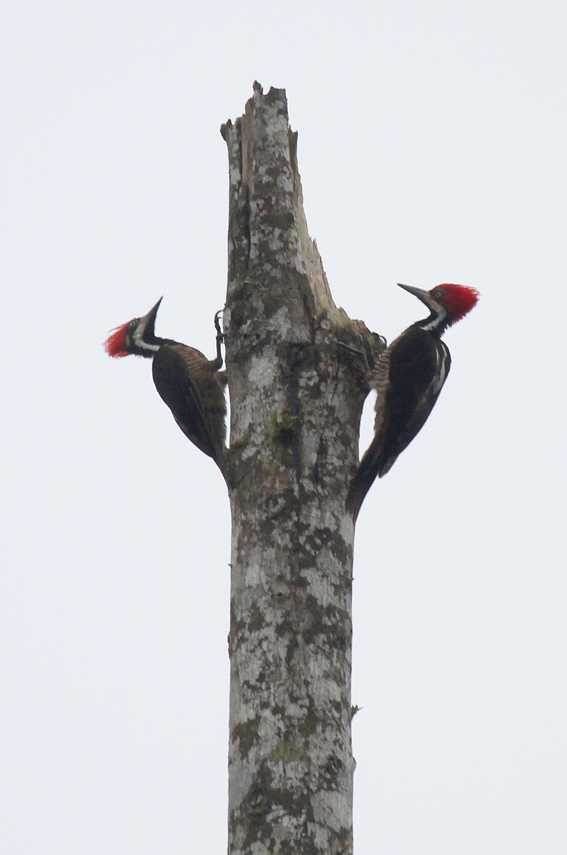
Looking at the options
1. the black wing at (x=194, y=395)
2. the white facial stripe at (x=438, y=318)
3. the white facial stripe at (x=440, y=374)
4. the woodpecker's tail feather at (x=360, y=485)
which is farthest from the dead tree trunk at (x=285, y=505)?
the white facial stripe at (x=438, y=318)

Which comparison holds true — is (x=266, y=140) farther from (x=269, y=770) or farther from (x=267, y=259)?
(x=269, y=770)

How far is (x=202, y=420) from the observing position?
5180 mm

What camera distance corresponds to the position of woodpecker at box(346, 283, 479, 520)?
14.6ft

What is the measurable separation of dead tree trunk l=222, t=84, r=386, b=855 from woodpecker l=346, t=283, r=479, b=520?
44 cm

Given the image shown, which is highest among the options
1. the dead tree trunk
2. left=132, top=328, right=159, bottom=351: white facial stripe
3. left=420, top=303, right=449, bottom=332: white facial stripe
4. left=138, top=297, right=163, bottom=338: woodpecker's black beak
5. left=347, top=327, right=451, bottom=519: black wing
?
left=138, top=297, right=163, bottom=338: woodpecker's black beak

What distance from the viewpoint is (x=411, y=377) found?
4.93 meters

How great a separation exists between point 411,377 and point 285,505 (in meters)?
2.07

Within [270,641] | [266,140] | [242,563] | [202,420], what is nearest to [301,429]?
[242,563]

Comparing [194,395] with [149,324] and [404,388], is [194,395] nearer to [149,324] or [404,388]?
[404,388]

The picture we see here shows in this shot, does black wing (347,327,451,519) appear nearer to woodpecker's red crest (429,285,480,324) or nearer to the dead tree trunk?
woodpecker's red crest (429,285,480,324)

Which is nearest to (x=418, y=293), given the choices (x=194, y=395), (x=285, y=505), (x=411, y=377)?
(x=411, y=377)

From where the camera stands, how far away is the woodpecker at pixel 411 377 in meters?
4.45

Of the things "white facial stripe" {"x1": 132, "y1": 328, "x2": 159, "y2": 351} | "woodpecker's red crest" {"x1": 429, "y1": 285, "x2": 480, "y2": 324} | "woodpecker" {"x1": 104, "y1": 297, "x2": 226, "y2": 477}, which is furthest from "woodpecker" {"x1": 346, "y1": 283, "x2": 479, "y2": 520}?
"white facial stripe" {"x1": 132, "y1": 328, "x2": 159, "y2": 351}

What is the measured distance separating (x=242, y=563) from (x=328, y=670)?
1.44 ft
